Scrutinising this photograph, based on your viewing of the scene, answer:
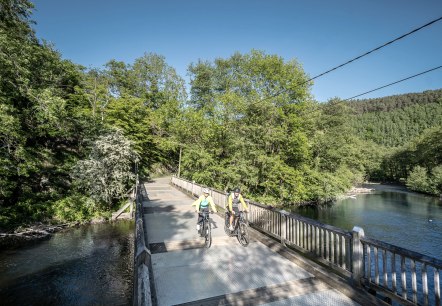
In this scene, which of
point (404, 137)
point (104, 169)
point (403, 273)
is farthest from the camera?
point (404, 137)

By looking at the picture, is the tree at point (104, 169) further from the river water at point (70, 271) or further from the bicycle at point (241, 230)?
the bicycle at point (241, 230)

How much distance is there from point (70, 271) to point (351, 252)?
1144cm

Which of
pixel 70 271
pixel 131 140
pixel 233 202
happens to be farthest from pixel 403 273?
pixel 131 140

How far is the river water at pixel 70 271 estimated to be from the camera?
9062mm

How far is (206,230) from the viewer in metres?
7.69

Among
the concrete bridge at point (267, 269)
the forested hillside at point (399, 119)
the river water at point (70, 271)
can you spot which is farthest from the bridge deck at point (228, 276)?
the forested hillside at point (399, 119)

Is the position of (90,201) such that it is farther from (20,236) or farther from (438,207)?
(438,207)

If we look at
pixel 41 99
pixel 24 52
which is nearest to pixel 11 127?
pixel 41 99

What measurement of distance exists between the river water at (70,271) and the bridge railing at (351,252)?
599 centimetres

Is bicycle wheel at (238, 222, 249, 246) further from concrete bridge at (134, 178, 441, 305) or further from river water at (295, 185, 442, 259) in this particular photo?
river water at (295, 185, 442, 259)

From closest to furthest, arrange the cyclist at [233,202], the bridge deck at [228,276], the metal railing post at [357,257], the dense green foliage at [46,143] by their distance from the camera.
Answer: the bridge deck at [228,276] → the metal railing post at [357,257] → the cyclist at [233,202] → the dense green foliage at [46,143]

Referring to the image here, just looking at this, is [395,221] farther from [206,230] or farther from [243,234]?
[206,230]

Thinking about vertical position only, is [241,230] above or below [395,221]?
above

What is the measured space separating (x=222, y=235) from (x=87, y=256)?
8.45 metres
